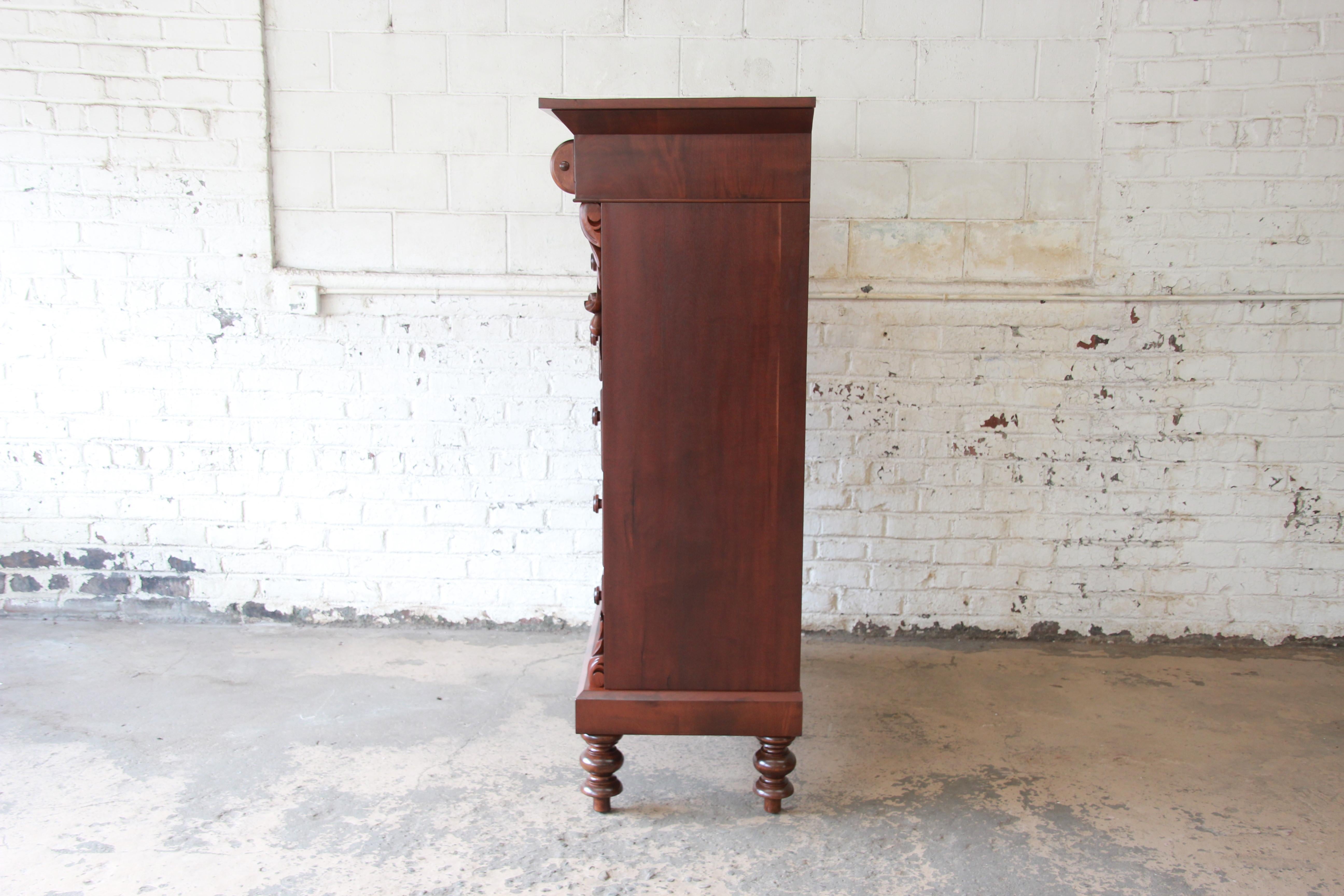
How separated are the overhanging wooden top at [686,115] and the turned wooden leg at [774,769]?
132 cm

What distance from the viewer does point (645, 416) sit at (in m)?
1.94

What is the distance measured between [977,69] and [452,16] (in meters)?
1.68

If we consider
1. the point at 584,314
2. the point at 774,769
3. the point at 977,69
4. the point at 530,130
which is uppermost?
the point at 977,69

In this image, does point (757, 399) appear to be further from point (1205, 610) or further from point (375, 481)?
point (1205, 610)

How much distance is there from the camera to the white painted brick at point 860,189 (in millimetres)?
2857

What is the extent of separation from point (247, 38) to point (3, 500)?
1.80 m

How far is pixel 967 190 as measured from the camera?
9.37ft

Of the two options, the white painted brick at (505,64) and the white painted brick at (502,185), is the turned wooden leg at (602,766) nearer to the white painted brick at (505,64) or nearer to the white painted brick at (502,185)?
the white painted brick at (502,185)

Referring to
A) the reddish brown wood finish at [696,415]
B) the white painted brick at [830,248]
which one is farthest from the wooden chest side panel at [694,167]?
the white painted brick at [830,248]

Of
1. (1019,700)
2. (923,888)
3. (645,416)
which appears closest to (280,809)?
(645,416)

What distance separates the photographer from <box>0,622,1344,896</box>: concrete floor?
181 centimetres

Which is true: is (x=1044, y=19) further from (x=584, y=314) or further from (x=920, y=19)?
(x=584, y=314)

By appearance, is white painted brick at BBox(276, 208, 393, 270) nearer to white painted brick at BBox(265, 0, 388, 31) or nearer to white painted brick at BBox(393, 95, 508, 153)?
white painted brick at BBox(393, 95, 508, 153)

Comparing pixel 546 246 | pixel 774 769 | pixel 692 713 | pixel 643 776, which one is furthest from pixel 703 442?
pixel 546 246
